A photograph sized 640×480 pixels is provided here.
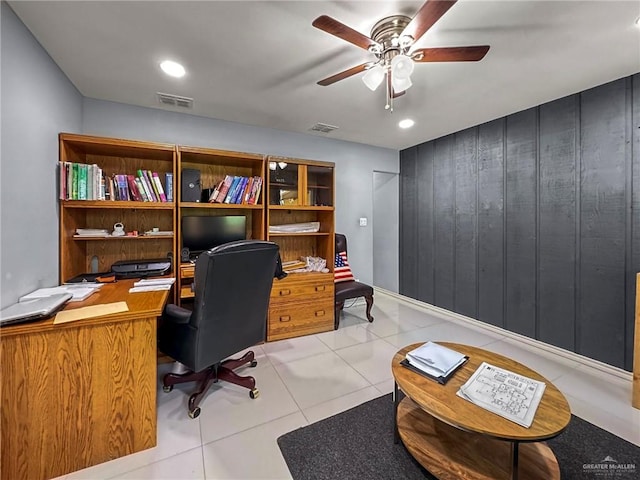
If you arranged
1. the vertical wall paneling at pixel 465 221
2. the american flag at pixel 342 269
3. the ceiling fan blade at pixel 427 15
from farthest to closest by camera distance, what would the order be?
the american flag at pixel 342 269, the vertical wall paneling at pixel 465 221, the ceiling fan blade at pixel 427 15

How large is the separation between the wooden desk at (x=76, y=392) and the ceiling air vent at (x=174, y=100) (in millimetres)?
2024

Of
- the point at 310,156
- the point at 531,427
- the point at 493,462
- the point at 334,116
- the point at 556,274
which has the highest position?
the point at 334,116

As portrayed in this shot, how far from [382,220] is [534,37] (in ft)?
10.6

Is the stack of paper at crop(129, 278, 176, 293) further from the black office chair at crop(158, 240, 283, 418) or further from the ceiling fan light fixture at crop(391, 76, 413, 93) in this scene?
the ceiling fan light fixture at crop(391, 76, 413, 93)

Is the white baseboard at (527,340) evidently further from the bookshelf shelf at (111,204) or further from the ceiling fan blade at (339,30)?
the bookshelf shelf at (111,204)

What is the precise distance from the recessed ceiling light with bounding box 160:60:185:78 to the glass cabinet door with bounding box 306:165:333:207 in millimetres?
1544

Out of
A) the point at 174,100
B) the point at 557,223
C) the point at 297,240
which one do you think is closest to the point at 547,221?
the point at 557,223

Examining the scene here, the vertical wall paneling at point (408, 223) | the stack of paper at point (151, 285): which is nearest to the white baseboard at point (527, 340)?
the vertical wall paneling at point (408, 223)

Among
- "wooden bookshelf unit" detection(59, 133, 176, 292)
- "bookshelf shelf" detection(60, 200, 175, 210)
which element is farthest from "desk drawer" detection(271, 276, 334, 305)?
"bookshelf shelf" detection(60, 200, 175, 210)

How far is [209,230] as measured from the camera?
2.87 m

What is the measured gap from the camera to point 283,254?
11.5 ft

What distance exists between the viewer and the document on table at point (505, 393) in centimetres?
118

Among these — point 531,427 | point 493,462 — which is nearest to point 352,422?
point 493,462

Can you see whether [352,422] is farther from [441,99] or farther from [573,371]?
[441,99]
